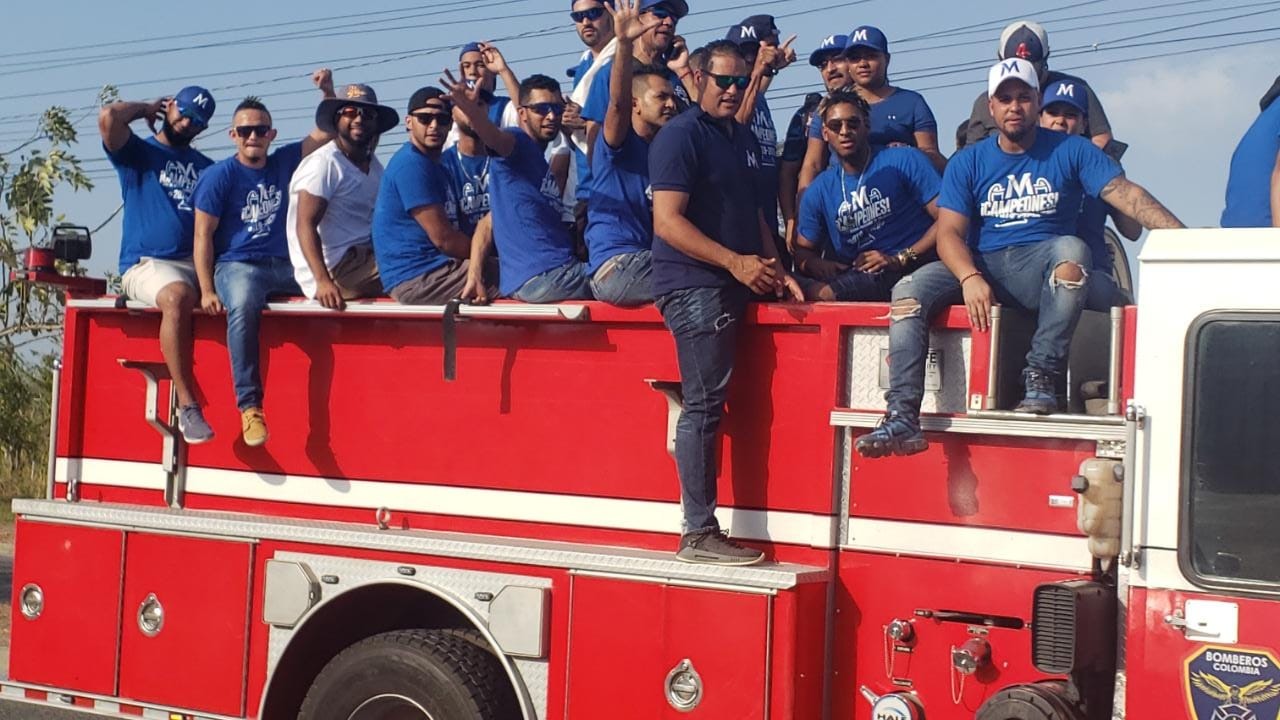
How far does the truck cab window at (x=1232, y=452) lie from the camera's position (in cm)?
447

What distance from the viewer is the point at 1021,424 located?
516 cm

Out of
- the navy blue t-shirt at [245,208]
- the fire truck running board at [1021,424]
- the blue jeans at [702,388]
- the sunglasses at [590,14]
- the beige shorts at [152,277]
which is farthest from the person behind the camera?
the sunglasses at [590,14]

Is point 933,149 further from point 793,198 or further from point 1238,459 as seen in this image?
point 1238,459

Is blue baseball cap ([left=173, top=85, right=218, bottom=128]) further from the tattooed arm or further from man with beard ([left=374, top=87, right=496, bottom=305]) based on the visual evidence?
the tattooed arm

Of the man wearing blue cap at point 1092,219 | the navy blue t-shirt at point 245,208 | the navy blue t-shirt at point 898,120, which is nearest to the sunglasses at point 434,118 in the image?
the navy blue t-shirt at point 245,208

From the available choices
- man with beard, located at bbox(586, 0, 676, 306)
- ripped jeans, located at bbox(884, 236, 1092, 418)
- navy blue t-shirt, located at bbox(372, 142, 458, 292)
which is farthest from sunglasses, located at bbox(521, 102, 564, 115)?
ripped jeans, located at bbox(884, 236, 1092, 418)

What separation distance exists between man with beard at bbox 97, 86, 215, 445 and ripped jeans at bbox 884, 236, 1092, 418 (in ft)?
11.2

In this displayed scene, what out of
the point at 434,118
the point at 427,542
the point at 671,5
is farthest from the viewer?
the point at 671,5

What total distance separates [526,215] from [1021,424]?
2.66m

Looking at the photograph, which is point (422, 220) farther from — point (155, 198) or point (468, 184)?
point (155, 198)

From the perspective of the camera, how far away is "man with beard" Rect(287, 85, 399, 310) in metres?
7.48

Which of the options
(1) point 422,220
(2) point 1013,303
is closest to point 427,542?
(1) point 422,220

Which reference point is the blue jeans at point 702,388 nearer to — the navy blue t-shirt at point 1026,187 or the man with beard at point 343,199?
the navy blue t-shirt at point 1026,187

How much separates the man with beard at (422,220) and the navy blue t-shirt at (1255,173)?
10.7ft
